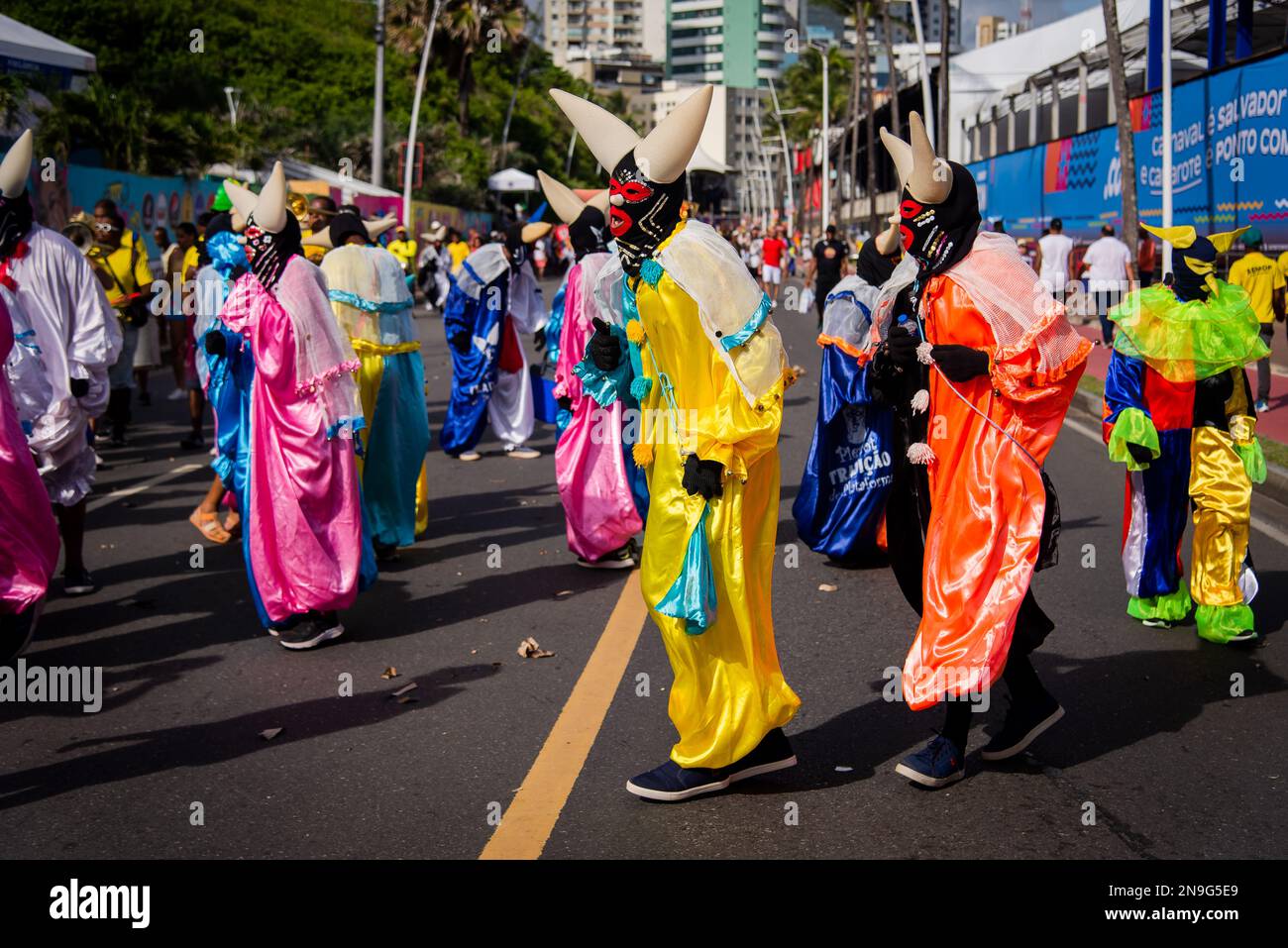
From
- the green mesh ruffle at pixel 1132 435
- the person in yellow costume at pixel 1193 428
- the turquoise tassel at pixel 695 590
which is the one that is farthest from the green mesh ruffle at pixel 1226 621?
the turquoise tassel at pixel 695 590

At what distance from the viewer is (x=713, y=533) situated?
4.40 meters

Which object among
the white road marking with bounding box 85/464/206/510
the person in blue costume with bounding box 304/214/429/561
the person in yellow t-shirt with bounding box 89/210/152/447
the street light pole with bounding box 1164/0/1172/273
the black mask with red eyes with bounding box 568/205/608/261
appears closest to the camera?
the person in blue costume with bounding box 304/214/429/561

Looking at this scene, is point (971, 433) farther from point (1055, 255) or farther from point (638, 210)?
point (1055, 255)

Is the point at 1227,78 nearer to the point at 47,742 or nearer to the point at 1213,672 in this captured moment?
the point at 1213,672

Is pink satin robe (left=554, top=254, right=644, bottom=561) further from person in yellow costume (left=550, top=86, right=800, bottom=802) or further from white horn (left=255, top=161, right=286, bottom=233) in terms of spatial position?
person in yellow costume (left=550, top=86, right=800, bottom=802)

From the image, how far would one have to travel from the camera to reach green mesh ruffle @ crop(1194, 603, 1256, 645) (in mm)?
6168

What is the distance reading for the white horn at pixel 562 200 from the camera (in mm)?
7602

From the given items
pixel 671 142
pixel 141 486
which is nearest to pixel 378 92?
pixel 141 486

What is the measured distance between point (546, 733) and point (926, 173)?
237 centimetres

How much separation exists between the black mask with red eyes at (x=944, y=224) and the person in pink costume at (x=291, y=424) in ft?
9.40

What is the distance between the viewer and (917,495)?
4.75 meters

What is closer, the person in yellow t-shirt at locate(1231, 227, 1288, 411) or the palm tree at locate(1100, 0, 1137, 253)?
the person in yellow t-shirt at locate(1231, 227, 1288, 411)

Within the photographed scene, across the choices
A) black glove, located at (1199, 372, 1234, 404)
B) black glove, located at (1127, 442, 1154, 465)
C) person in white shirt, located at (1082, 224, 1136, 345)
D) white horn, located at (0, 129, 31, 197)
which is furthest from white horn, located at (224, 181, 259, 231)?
person in white shirt, located at (1082, 224, 1136, 345)

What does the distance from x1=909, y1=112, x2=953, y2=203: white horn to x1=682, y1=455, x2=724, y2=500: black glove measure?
3.60ft
